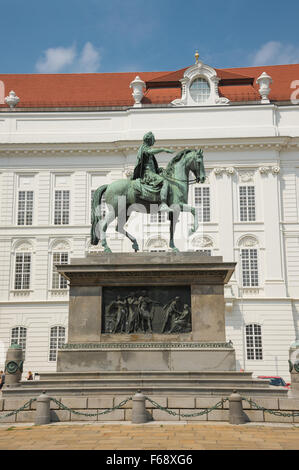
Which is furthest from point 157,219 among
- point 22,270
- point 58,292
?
point 22,270

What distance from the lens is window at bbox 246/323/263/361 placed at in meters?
33.3

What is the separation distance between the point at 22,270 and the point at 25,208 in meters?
4.24

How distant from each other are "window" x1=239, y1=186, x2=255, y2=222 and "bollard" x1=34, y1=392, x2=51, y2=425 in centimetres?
2586

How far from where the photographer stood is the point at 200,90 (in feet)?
127

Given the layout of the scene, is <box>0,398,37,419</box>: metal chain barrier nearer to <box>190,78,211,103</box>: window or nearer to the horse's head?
the horse's head

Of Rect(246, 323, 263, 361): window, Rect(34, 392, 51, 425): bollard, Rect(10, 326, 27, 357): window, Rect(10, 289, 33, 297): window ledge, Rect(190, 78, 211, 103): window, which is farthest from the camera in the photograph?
Rect(190, 78, 211, 103): window

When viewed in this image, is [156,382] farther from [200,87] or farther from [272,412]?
[200,87]

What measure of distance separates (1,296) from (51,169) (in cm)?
910

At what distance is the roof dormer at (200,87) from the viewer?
3822 centimetres

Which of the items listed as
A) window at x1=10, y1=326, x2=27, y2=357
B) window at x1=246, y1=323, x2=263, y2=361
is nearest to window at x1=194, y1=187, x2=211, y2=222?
window at x1=246, y1=323, x2=263, y2=361

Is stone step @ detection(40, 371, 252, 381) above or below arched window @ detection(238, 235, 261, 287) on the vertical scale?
below

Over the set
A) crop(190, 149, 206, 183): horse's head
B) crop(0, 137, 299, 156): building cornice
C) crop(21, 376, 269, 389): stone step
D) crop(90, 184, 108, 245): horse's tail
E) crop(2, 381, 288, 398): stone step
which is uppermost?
crop(0, 137, 299, 156): building cornice
